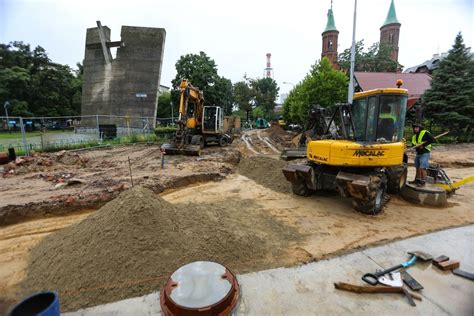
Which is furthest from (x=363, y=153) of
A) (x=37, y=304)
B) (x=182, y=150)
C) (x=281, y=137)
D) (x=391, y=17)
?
(x=391, y=17)

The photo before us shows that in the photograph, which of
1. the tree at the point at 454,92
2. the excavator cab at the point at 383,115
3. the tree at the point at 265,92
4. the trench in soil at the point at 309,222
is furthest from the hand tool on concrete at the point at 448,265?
the tree at the point at 265,92

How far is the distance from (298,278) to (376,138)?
12.8 feet

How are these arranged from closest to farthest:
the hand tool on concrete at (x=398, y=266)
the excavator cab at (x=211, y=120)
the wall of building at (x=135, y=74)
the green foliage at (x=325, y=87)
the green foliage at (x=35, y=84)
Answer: the hand tool on concrete at (x=398, y=266) < the excavator cab at (x=211, y=120) < the green foliage at (x=325, y=87) < the wall of building at (x=135, y=74) < the green foliage at (x=35, y=84)

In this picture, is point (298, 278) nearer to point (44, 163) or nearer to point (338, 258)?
point (338, 258)

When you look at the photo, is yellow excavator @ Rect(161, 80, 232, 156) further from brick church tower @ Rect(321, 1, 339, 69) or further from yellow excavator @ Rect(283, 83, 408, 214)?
brick church tower @ Rect(321, 1, 339, 69)

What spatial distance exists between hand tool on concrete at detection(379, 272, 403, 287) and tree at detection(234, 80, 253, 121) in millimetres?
49934

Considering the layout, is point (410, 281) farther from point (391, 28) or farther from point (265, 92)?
point (391, 28)

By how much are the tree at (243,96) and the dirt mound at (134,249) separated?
4848 centimetres

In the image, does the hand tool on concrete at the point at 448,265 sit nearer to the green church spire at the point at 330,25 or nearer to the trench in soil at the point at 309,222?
the trench in soil at the point at 309,222

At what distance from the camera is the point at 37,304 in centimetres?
232

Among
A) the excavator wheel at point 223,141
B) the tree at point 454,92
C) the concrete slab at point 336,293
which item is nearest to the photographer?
the concrete slab at point 336,293

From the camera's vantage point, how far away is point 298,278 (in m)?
3.18

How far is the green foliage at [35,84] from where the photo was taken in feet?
105

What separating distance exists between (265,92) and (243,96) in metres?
6.11
